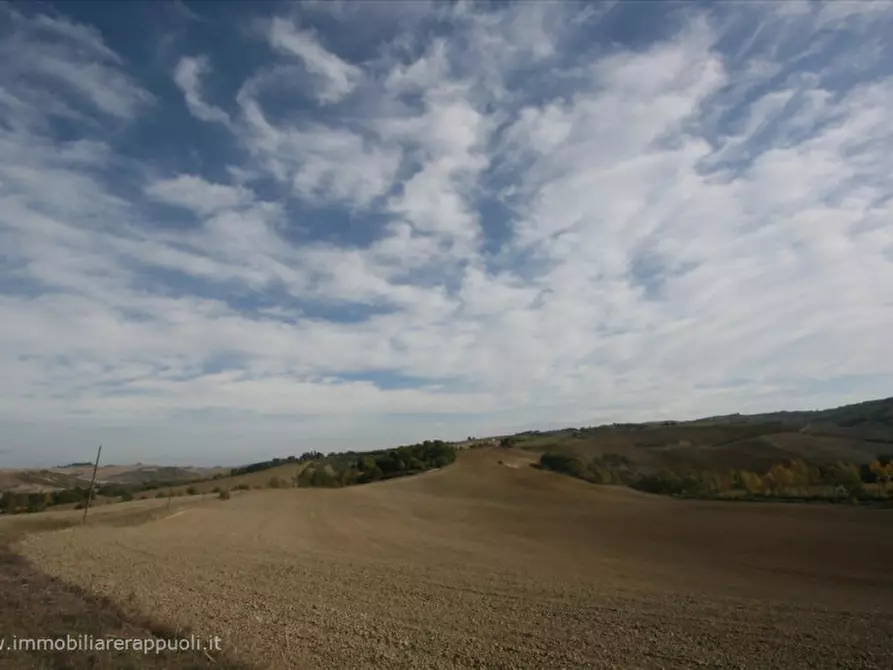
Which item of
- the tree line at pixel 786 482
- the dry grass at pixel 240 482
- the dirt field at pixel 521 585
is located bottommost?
the dirt field at pixel 521 585

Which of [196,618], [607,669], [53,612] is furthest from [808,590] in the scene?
[53,612]

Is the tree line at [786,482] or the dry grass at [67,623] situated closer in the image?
the dry grass at [67,623]

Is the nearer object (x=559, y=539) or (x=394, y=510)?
(x=559, y=539)

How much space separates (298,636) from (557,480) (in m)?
71.4

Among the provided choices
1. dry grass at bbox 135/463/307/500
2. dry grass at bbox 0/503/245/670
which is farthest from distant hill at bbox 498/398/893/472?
dry grass at bbox 0/503/245/670

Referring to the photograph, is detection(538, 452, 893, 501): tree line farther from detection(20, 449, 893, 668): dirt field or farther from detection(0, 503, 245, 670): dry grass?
detection(0, 503, 245, 670): dry grass

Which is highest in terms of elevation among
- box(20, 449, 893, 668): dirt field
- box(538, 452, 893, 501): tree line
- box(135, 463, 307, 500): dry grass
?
box(135, 463, 307, 500): dry grass

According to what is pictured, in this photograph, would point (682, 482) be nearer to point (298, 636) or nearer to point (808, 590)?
point (808, 590)

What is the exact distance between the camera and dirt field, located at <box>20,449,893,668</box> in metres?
14.7

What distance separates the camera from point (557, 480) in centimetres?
8369

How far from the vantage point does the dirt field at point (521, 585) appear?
48.3 feet

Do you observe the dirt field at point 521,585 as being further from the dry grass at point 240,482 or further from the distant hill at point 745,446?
the dry grass at point 240,482

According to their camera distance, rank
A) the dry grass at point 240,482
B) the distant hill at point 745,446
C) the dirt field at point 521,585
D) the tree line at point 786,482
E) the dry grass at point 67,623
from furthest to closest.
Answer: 1. the dry grass at point 240,482
2. the distant hill at point 745,446
3. the tree line at point 786,482
4. the dirt field at point 521,585
5. the dry grass at point 67,623

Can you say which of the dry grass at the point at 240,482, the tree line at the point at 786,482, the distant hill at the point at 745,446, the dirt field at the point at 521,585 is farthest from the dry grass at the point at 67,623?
the dry grass at the point at 240,482
